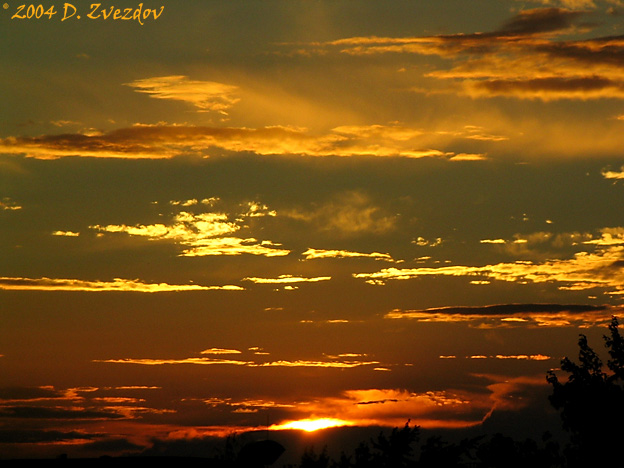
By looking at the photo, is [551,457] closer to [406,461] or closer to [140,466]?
[406,461]

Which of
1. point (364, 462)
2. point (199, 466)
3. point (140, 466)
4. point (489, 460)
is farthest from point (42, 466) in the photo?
point (489, 460)

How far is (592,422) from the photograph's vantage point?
6069cm

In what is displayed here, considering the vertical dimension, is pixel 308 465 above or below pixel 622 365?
below

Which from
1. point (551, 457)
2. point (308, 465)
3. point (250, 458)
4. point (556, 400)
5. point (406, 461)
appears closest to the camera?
point (250, 458)

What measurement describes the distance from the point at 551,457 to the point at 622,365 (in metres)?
8.12

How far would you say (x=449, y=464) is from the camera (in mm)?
43594

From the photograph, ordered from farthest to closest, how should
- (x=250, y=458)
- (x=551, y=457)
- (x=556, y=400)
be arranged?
1. (x=556, y=400)
2. (x=551, y=457)
3. (x=250, y=458)

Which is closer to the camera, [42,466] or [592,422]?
[42,466]

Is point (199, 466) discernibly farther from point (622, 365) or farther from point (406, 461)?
point (622, 365)

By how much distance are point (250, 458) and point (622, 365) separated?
29.8 m

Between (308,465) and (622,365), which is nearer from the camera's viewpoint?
(308,465)

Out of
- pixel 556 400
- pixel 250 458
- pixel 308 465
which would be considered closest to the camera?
pixel 250 458

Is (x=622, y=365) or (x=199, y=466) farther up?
(x=622, y=365)

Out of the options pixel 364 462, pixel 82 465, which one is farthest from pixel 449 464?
pixel 82 465
